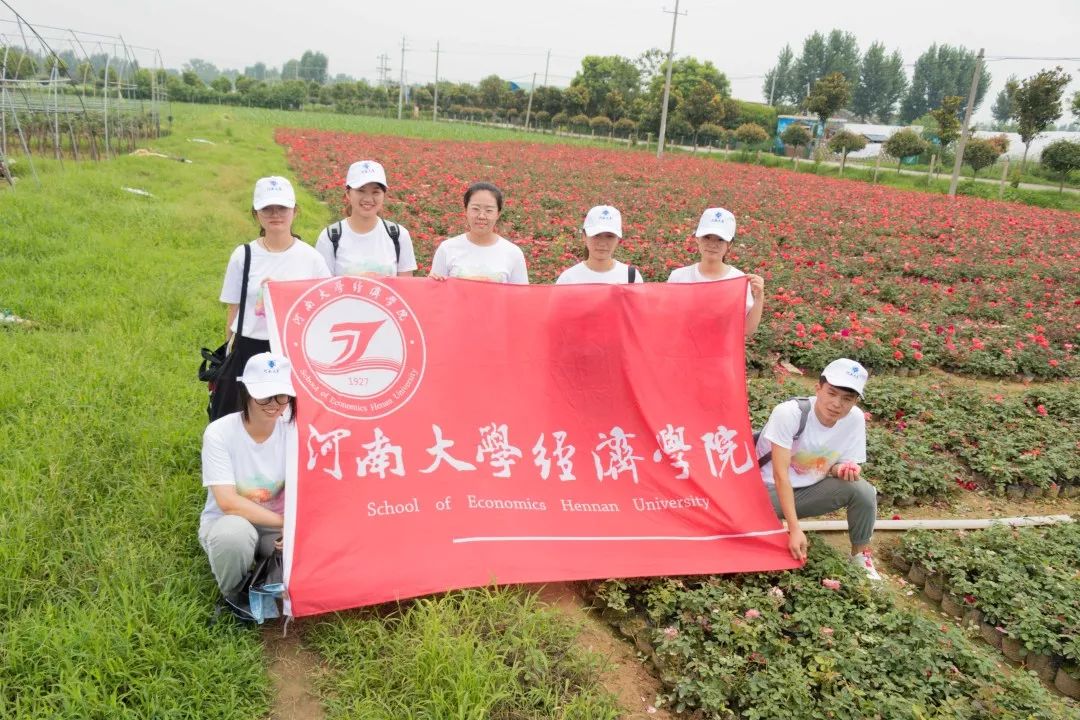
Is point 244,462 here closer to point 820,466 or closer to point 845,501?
point 820,466

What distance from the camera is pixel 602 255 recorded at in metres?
4.22

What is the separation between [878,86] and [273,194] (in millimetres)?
88097

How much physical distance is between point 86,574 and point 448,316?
6.86 feet

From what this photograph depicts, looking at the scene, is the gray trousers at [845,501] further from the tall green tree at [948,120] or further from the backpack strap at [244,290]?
the tall green tree at [948,120]

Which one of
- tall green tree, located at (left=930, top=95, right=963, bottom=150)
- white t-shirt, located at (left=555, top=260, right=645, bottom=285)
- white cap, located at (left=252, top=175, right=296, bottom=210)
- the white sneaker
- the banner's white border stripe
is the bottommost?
the white sneaker

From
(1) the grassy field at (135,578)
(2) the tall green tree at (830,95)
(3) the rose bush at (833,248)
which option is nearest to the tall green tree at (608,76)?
(2) the tall green tree at (830,95)

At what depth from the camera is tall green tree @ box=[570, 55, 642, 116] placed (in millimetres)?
61509

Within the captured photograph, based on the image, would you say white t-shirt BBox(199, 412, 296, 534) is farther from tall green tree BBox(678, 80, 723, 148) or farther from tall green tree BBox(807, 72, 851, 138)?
tall green tree BBox(678, 80, 723, 148)

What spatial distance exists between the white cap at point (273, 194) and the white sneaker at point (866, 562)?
3574 mm

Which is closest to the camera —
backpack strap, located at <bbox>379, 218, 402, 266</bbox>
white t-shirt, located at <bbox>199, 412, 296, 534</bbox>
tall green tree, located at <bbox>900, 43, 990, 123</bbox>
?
white t-shirt, located at <bbox>199, 412, 296, 534</bbox>

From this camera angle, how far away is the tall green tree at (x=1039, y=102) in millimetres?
26875

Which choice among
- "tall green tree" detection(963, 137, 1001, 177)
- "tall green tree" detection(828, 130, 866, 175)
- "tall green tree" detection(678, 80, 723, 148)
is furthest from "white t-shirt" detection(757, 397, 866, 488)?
"tall green tree" detection(678, 80, 723, 148)

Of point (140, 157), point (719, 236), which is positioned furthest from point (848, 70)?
point (719, 236)

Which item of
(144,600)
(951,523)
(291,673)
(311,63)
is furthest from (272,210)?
(311,63)
